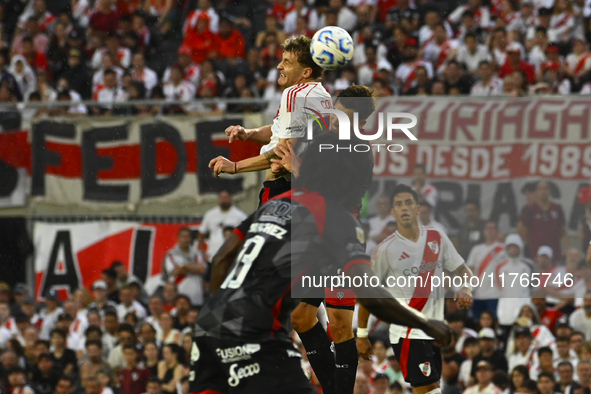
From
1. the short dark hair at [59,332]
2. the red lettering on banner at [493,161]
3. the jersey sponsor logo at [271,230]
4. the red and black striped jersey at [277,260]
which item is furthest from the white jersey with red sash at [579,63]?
the jersey sponsor logo at [271,230]

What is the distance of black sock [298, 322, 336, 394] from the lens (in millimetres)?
8500

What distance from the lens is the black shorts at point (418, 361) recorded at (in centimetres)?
1000

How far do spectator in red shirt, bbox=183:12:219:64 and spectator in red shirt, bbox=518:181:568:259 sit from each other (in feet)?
26.0

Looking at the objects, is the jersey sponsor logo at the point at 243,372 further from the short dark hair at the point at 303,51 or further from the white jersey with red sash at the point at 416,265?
the white jersey with red sash at the point at 416,265

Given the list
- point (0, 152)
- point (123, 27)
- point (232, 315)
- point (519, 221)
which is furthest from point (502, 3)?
point (232, 315)

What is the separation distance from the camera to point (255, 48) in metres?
19.5

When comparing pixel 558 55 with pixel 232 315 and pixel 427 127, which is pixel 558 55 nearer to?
pixel 427 127

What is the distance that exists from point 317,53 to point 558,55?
30.8 feet

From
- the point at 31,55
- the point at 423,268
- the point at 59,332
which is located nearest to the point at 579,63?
the point at 423,268

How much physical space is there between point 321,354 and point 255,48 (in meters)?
11.9

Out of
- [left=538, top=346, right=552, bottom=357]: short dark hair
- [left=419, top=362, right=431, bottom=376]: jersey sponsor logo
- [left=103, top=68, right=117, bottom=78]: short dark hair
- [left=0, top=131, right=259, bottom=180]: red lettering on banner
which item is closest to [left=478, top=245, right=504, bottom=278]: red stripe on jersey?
[left=538, top=346, right=552, bottom=357]: short dark hair

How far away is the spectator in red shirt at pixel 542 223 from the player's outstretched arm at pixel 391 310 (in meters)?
9.32

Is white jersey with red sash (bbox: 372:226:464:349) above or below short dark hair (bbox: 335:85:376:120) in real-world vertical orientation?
below

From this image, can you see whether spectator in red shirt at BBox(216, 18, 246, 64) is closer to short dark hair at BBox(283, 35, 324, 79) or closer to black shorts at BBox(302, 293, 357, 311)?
A: short dark hair at BBox(283, 35, 324, 79)
